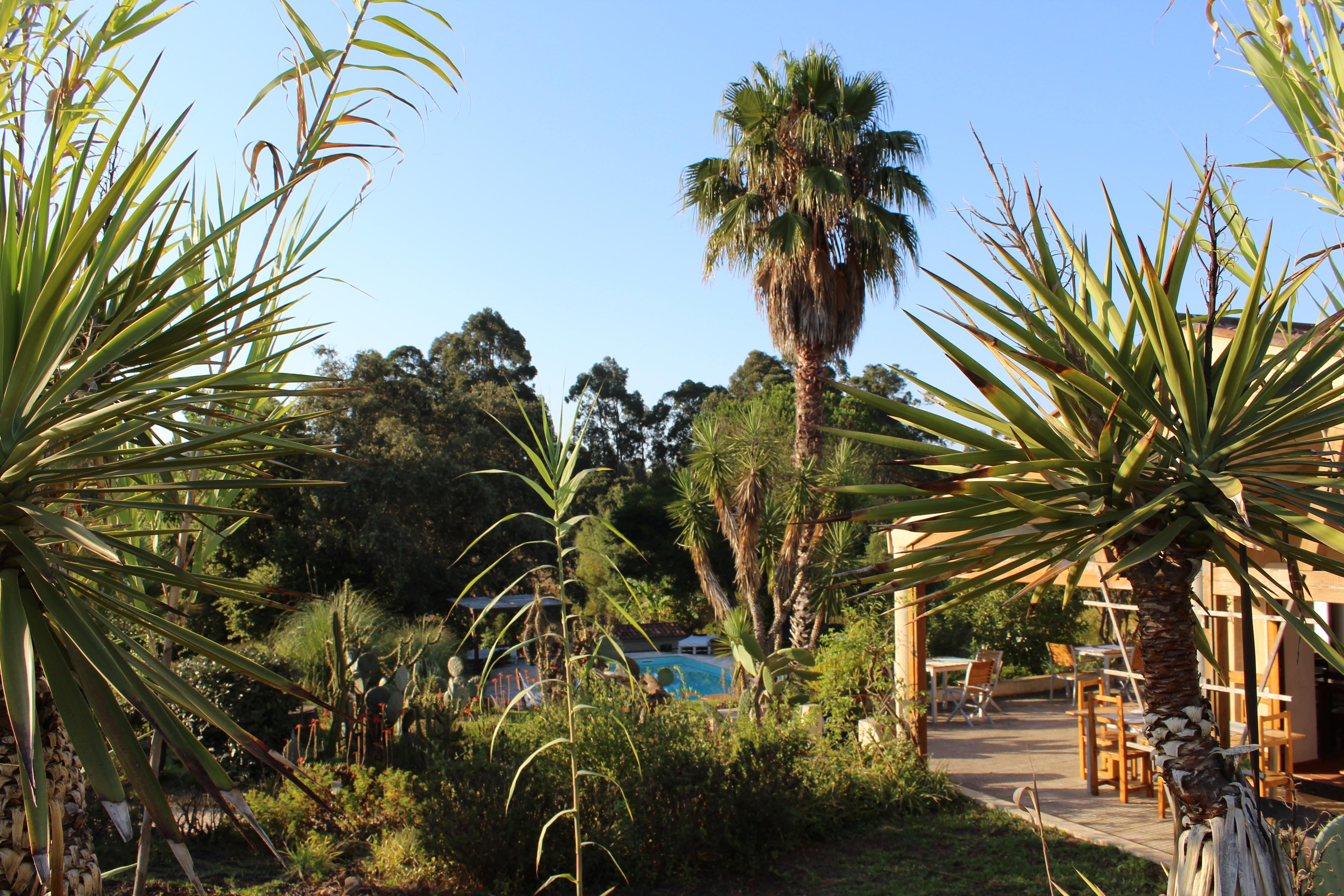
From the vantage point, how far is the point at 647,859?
596 cm

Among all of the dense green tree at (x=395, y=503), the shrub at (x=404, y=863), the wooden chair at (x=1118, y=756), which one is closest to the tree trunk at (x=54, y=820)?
the shrub at (x=404, y=863)

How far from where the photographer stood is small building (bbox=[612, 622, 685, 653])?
23.0 metres

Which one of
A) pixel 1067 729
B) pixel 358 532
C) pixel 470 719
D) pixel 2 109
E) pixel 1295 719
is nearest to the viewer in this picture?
pixel 2 109

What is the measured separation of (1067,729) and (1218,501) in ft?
34.8

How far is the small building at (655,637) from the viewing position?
23.0 metres

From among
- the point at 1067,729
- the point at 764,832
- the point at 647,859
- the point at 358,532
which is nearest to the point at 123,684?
the point at 647,859

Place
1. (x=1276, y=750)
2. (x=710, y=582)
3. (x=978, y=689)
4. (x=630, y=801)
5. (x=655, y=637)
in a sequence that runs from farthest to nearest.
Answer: (x=655, y=637), (x=710, y=582), (x=978, y=689), (x=1276, y=750), (x=630, y=801)

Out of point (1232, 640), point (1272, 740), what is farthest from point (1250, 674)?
point (1232, 640)

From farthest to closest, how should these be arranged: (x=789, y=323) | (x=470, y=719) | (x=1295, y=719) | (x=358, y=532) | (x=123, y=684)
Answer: (x=358, y=532), (x=789, y=323), (x=470, y=719), (x=1295, y=719), (x=123, y=684)

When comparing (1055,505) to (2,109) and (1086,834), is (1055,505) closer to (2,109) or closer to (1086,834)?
(2,109)

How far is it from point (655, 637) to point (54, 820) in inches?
A: 849

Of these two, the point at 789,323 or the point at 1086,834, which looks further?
the point at 789,323

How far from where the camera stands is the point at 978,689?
1160cm

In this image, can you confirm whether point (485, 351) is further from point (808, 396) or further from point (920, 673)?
point (920, 673)
